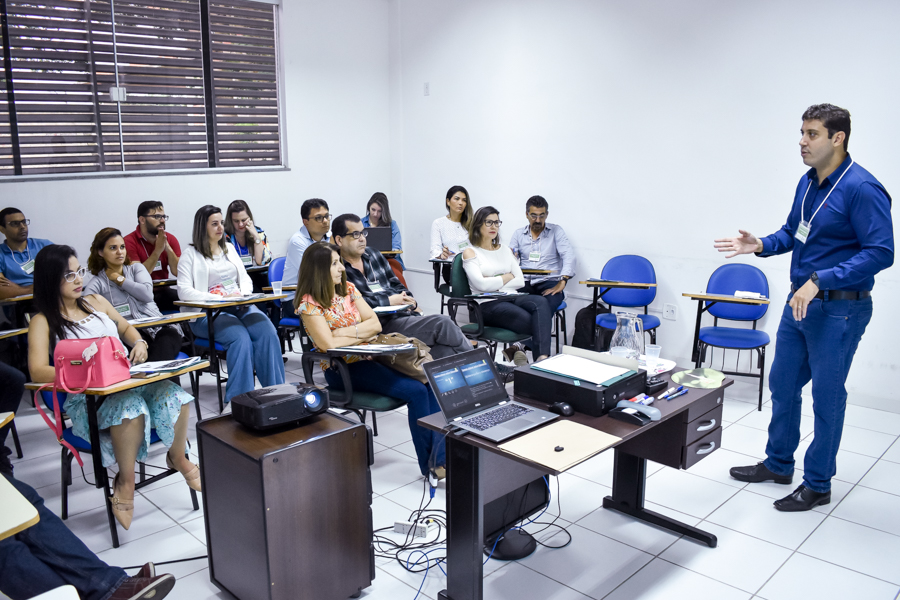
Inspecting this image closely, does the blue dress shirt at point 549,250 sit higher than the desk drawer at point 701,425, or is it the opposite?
the blue dress shirt at point 549,250

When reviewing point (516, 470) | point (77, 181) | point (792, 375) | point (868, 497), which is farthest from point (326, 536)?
point (77, 181)

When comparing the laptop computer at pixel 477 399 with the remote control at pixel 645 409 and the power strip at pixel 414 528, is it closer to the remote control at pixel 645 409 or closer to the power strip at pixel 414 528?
the remote control at pixel 645 409

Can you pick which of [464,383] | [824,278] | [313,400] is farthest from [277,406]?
[824,278]

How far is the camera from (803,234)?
3.06 metres

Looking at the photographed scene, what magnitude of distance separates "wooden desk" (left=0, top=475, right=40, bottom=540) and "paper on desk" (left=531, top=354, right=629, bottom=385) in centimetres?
161

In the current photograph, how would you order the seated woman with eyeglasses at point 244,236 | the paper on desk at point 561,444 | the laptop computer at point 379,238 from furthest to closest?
the laptop computer at point 379,238, the seated woman with eyeglasses at point 244,236, the paper on desk at point 561,444

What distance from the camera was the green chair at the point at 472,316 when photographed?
461 cm

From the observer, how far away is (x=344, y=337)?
3.49 metres

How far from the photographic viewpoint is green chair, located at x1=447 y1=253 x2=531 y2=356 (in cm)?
461

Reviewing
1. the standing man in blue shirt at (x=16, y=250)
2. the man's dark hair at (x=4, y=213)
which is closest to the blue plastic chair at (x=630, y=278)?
the standing man in blue shirt at (x=16, y=250)

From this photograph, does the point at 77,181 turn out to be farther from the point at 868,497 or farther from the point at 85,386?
the point at 868,497

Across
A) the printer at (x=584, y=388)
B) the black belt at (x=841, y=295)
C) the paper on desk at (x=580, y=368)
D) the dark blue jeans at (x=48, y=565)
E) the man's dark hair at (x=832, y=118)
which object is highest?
the man's dark hair at (x=832, y=118)

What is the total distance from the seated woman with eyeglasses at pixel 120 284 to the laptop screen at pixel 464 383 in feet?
7.57

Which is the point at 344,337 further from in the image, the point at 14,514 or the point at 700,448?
the point at 14,514
